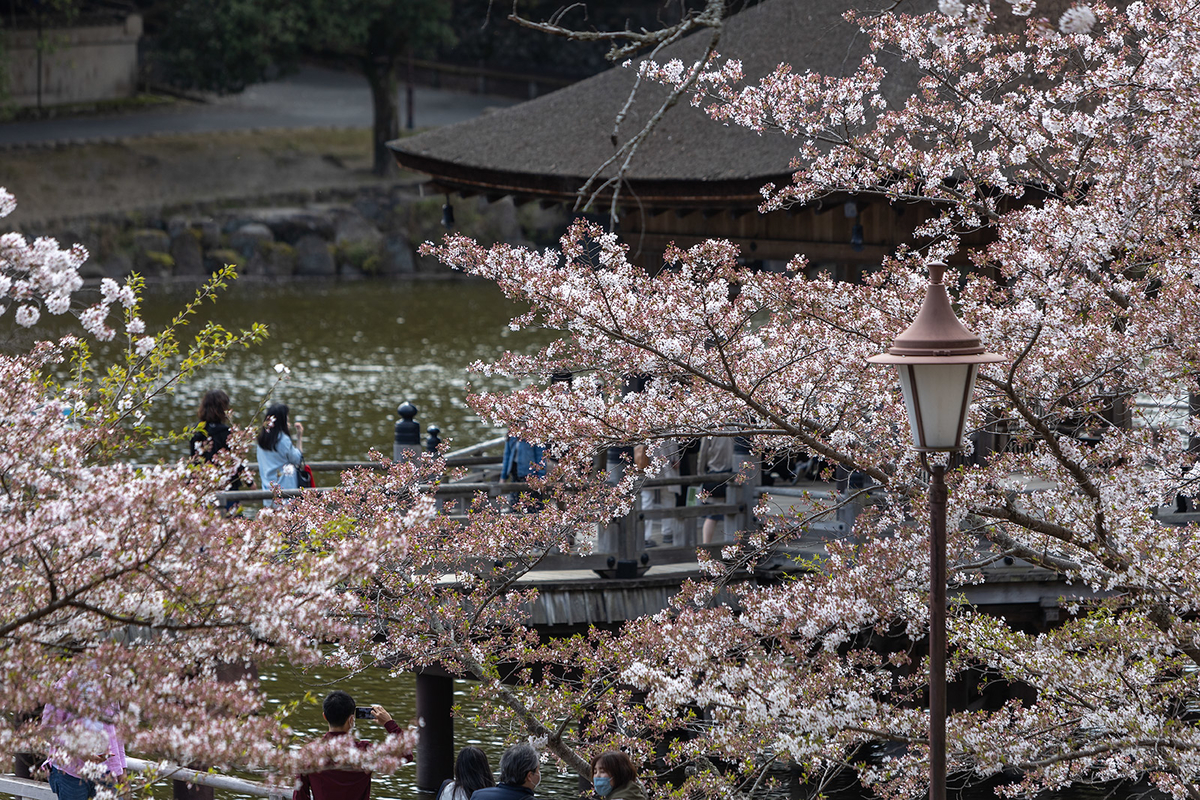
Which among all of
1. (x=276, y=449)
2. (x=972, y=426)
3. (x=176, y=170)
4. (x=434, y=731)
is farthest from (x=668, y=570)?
(x=176, y=170)

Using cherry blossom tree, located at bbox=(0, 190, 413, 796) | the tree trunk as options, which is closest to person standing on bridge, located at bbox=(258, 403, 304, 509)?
cherry blossom tree, located at bbox=(0, 190, 413, 796)

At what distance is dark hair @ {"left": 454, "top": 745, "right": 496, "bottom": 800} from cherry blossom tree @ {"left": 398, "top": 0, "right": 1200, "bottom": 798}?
77 centimetres

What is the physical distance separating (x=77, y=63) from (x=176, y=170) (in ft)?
19.8

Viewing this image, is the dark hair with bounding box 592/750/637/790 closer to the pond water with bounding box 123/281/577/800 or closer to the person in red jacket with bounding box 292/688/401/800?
the person in red jacket with bounding box 292/688/401/800

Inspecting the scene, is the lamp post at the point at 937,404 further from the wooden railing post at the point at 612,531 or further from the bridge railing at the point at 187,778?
the wooden railing post at the point at 612,531

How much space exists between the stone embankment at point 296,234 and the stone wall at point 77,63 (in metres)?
5.82

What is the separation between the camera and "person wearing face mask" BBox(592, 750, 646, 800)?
6.50m

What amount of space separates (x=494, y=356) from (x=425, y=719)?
16.6 metres

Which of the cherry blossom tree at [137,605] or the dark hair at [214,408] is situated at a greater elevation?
the cherry blossom tree at [137,605]

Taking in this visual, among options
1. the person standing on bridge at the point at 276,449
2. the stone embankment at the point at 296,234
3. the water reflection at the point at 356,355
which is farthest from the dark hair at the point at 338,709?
the stone embankment at the point at 296,234

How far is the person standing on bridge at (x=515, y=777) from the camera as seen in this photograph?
6203mm

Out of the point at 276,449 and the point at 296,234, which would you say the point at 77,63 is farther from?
the point at 276,449

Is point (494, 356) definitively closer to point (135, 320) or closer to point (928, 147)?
point (928, 147)

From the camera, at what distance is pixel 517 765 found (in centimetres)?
623
